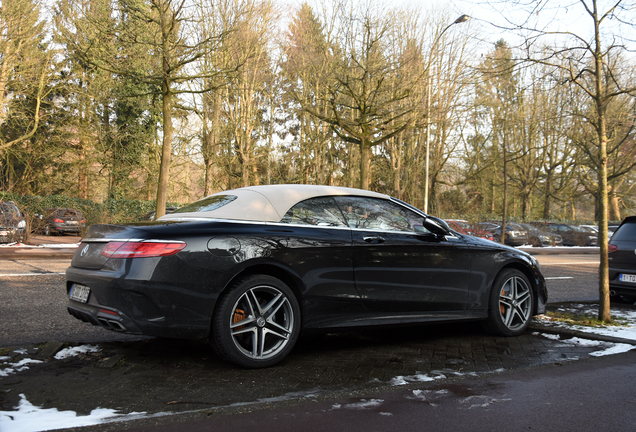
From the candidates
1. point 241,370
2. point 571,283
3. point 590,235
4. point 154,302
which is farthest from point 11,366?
point 590,235

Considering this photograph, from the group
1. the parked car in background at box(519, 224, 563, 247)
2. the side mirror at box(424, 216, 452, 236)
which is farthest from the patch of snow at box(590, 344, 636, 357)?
the parked car in background at box(519, 224, 563, 247)

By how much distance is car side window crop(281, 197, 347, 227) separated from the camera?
4.28 m

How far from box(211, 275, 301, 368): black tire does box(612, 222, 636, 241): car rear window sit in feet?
21.2

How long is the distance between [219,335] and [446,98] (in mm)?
28572

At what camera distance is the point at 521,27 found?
21.9ft

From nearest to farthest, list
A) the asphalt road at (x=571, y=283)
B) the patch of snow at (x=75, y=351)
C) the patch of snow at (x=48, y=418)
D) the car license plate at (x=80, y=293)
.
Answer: the patch of snow at (x=48, y=418) → the car license plate at (x=80, y=293) → the patch of snow at (x=75, y=351) → the asphalt road at (x=571, y=283)

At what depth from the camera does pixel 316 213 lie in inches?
174

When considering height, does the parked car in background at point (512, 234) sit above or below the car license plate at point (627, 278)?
above

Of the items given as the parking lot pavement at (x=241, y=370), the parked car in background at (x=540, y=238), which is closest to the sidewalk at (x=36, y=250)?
the parking lot pavement at (x=241, y=370)

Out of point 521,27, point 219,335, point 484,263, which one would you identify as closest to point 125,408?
point 219,335

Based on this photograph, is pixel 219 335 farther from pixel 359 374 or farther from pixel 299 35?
pixel 299 35

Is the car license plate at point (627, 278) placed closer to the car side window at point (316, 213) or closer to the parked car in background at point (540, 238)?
the car side window at point (316, 213)

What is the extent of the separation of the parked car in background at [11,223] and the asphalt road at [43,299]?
5624 millimetres

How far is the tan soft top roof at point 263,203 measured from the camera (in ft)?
13.6
